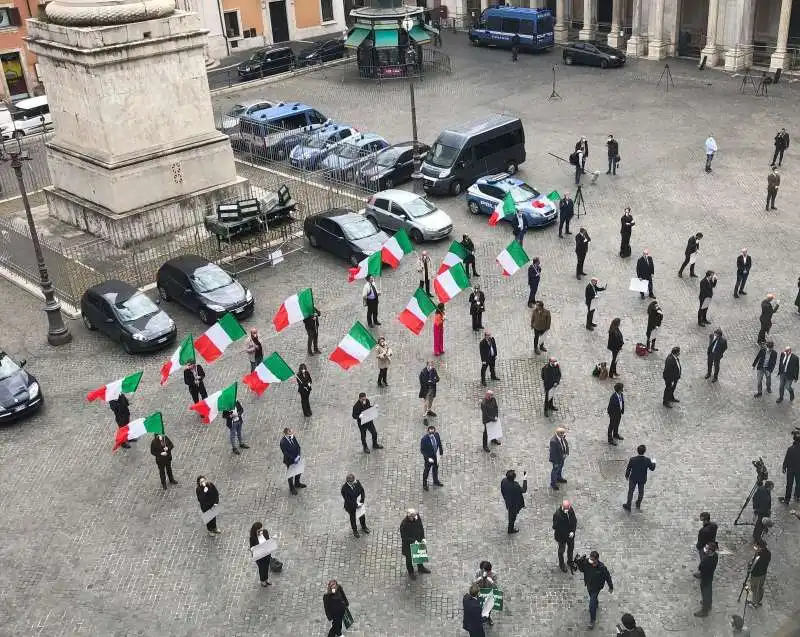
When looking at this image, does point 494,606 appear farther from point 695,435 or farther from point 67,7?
point 67,7

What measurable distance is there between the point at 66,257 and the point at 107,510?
10.2 metres

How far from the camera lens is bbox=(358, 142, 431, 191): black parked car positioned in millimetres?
30203

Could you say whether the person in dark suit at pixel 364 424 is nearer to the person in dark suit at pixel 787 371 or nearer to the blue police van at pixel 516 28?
the person in dark suit at pixel 787 371

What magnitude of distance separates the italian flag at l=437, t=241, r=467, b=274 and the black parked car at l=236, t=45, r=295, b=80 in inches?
1062

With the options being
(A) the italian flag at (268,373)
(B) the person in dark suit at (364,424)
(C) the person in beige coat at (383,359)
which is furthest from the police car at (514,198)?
(A) the italian flag at (268,373)

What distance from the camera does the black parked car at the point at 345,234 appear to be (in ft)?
81.3

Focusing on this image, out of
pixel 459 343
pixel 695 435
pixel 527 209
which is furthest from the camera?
pixel 527 209

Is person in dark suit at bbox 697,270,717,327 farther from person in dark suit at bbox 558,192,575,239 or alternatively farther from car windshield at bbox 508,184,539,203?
car windshield at bbox 508,184,539,203

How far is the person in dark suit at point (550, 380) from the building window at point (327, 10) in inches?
1755

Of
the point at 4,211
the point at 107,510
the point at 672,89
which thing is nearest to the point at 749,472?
the point at 107,510

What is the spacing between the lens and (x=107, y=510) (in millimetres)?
16203

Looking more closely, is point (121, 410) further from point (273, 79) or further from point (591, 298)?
point (273, 79)

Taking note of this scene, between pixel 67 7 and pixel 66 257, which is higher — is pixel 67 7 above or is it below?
above

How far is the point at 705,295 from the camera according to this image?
67.2 feet
